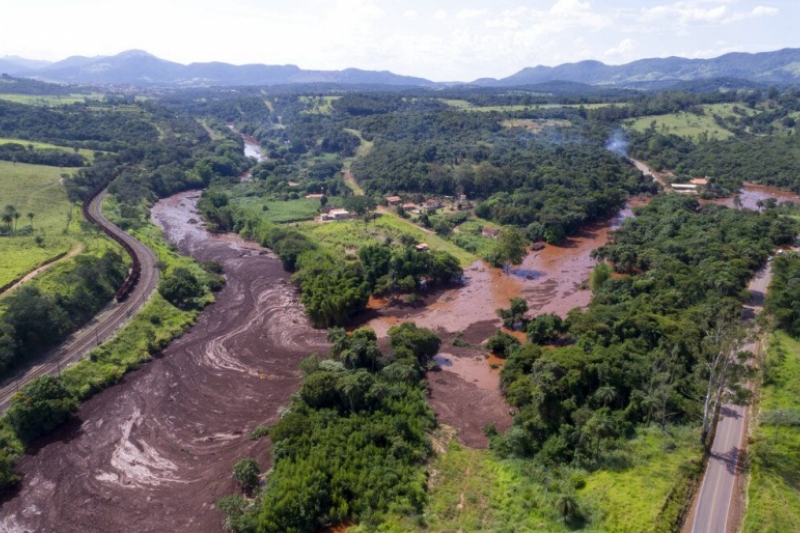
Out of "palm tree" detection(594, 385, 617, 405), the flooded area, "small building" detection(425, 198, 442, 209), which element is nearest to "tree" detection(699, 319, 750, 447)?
"palm tree" detection(594, 385, 617, 405)

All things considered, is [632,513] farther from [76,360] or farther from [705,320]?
[76,360]

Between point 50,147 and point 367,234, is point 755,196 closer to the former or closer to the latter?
point 367,234

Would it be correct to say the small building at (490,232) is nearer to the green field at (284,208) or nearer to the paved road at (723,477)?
the green field at (284,208)

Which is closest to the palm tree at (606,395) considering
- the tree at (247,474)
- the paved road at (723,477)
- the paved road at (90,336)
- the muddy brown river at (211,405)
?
the paved road at (723,477)

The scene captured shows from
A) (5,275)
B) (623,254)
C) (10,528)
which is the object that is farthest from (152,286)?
(623,254)

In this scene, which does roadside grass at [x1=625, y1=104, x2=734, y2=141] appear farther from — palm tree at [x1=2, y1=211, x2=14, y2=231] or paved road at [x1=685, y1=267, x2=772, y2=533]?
palm tree at [x1=2, y1=211, x2=14, y2=231]

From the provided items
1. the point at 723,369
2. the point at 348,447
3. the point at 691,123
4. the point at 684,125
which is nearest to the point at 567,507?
the point at 723,369
